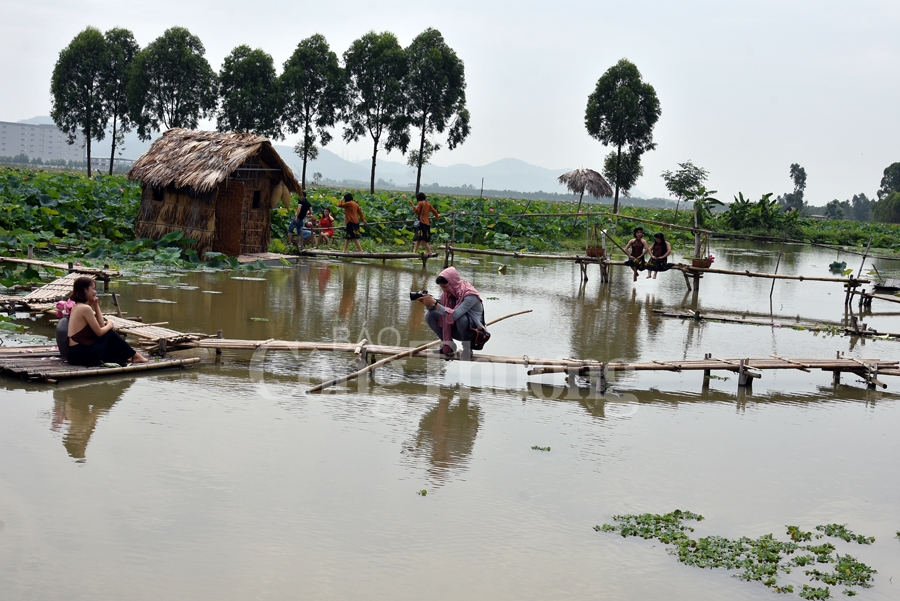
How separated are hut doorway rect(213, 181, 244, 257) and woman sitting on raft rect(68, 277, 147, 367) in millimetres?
8879

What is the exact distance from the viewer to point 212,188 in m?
15.9

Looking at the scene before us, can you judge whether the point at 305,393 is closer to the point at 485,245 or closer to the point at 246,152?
the point at 246,152

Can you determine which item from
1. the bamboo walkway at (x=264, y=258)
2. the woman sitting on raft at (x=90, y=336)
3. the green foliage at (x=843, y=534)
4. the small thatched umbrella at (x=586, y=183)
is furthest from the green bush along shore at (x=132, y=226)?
the green foliage at (x=843, y=534)

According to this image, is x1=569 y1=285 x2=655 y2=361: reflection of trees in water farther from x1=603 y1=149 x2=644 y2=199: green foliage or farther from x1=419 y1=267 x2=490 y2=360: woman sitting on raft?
x1=603 y1=149 x2=644 y2=199: green foliage

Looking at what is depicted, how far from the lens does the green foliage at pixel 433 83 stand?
37.2 metres

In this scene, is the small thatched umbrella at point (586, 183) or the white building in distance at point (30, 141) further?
the white building in distance at point (30, 141)

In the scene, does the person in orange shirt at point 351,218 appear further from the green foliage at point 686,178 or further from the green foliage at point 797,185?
the green foliage at point 797,185

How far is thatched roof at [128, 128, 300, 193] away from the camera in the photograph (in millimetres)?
15902

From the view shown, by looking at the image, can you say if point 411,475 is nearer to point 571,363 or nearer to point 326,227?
point 571,363

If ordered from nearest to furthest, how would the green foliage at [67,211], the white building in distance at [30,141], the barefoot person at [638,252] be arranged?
the green foliage at [67,211] → the barefoot person at [638,252] → the white building in distance at [30,141]

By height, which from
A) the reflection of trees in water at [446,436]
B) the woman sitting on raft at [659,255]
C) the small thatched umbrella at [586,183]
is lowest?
the reflection of trees in water at [446,436]

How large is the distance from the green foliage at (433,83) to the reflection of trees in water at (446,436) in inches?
1181

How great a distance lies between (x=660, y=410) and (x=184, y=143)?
12.3m

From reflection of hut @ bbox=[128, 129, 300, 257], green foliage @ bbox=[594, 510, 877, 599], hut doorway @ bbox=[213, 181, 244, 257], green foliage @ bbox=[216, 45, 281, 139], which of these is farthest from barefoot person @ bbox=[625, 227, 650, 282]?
green foliage @ bbox=[216, 45, 281, 139]
